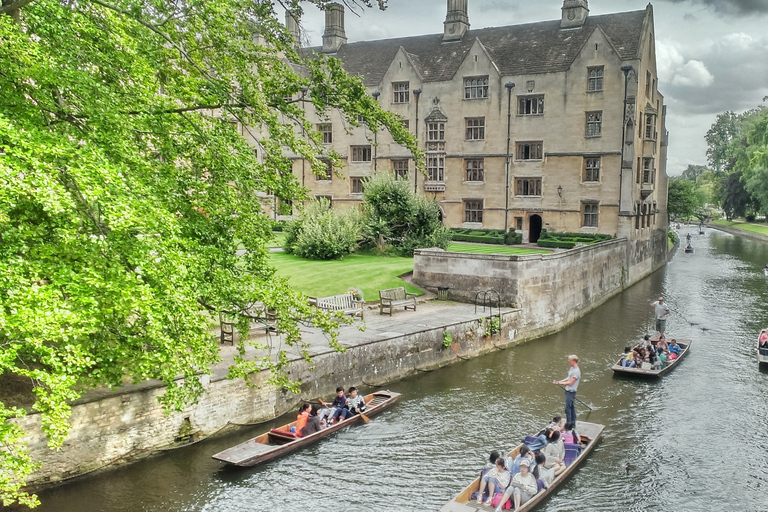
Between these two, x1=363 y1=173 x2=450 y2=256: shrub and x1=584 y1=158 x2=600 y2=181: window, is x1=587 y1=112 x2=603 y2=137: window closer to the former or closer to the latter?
x1=584 y1=158 x2=600 y2=181: window

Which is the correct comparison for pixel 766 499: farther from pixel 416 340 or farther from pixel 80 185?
pixel 80 185

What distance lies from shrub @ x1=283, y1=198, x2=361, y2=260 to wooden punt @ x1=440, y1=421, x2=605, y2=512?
711 inches

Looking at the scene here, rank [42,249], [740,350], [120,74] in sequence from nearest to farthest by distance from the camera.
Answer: [42,249], [120,74], [740,350]

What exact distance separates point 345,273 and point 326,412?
12.6 m

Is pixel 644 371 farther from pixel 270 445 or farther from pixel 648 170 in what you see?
pixel 648 170

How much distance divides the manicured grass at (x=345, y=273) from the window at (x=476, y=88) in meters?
15.9

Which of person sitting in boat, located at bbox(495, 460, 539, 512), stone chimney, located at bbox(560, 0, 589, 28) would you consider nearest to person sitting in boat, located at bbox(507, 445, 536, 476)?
person sitting in boat, located at bbox(495, 460, 539, 512)

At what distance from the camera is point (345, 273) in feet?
91.9

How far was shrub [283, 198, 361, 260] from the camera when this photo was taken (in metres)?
31.7

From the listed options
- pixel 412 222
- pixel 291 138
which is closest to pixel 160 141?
pixel 291 138

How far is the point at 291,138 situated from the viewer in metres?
12.5

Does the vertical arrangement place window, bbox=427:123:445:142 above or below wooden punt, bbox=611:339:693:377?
above

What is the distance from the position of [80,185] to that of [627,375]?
17.8m

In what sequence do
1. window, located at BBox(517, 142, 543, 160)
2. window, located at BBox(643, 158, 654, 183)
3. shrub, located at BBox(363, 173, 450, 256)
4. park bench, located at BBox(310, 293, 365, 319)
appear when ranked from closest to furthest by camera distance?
park bench, located at BBox(310, 293, 365, 319)
shrub, located at BBox(363, 173, 450, 256)
window, located at BBox(643, 158, 654, 183)
window, located at BBox(517, 142, 543, 160)
